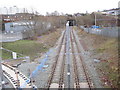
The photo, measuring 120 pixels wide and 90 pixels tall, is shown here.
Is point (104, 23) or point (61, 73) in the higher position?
point (104, 23)

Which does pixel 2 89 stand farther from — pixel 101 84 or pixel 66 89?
pixel 101 84

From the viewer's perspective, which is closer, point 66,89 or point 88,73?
point 66,89

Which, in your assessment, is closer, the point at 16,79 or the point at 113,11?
the point at 16,79

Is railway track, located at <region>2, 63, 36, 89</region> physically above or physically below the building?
below

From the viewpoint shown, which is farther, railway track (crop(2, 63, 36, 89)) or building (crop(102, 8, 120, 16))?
building (crop(102, 8, 120, 16))

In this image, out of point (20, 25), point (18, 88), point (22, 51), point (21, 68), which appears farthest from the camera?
point (20, 25)

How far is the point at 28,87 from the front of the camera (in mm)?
5980

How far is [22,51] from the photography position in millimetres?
A: 13141

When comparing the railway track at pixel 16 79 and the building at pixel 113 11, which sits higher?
the building at pixel 113 11

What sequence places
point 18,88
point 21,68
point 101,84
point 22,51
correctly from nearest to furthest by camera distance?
point 18,88
point 101,84
point 21,68
point 22,51

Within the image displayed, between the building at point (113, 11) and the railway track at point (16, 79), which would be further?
the building at point (113, 11)

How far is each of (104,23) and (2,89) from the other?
935 inches

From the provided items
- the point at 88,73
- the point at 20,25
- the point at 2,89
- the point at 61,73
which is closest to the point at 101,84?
the point at 88,73

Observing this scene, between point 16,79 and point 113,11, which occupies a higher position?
point 113,11
